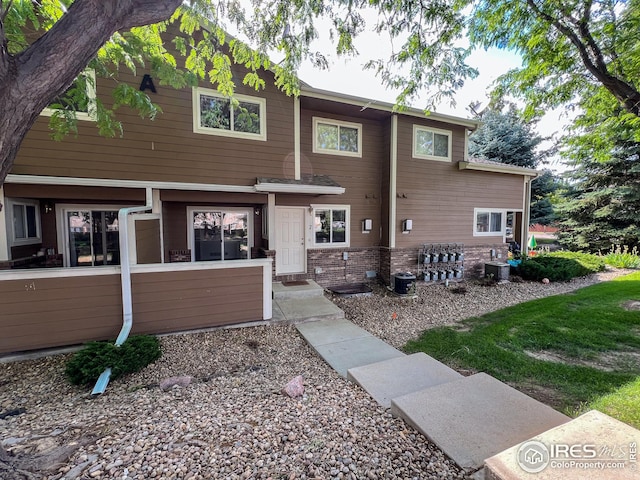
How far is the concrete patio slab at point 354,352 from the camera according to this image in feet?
13.1

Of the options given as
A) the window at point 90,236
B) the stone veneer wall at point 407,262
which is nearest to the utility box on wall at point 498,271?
the stone veneer wall at point 407,262

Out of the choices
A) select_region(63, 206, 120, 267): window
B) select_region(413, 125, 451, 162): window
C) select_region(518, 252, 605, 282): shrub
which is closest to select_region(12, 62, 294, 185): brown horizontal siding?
select_region(63, 206, 120, 267): window

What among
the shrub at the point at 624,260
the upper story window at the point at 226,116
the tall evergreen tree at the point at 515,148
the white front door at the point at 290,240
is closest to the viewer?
the upper story window at the point at 226,116

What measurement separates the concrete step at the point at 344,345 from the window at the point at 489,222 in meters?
7.53

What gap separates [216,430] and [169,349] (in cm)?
254

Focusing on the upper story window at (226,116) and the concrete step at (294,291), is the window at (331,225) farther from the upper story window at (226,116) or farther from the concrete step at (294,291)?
the upper story window at (226,116)

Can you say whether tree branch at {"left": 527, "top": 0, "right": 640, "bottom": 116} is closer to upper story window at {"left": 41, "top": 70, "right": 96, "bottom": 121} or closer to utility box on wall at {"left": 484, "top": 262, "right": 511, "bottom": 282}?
utility box on wall at {"left": 484, "top": 262, "right": 511, "bottom": 282}

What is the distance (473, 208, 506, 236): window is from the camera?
34.2 ft

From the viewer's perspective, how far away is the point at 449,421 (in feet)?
7.47

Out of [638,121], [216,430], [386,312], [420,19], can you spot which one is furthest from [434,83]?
[216,430]

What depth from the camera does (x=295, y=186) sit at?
689cm

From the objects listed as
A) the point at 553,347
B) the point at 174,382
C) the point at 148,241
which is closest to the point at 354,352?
the point at 174,382

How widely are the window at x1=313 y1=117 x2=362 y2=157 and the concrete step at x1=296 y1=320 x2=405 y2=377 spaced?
530cm

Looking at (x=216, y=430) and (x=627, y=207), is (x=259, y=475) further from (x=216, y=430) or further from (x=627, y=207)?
(x=627, y=207)
